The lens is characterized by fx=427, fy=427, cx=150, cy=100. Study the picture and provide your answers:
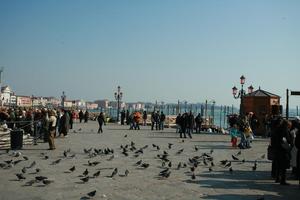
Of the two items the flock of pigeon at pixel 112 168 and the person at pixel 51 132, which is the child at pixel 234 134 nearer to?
the flock of pigeon at pixel 112 168

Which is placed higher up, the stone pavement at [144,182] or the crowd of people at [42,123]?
the crowd of people at [42,123]

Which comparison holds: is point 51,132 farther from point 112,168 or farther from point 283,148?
point 283,148

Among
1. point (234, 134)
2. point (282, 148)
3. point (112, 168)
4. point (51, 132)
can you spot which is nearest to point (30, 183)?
point (112, 168)

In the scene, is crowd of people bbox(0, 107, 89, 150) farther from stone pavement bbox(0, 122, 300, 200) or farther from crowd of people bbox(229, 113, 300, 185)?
crowd of people bbox(229, 113, 300, 185)

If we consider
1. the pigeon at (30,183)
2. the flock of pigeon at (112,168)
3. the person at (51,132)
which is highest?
the person at (51,132)

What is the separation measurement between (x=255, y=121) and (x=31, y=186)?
718 inches

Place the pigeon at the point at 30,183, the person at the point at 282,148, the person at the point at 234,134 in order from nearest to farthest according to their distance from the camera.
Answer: the pigeon at the point at 30,183, the person at the point at 282,148, the person at the point at 234,134

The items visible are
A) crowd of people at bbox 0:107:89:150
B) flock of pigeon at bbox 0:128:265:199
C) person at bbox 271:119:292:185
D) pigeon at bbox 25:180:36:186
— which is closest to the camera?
pigeon at bbox 25:180:36:186

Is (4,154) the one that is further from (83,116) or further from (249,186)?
(83,116)

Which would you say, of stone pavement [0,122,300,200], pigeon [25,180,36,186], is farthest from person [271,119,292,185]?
pigeon [25,180,36,186]

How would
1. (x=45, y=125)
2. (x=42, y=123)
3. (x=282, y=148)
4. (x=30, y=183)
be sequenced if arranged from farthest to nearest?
(x=42, y=123) → (x=45, y=125) → (x=282, y=148) → (x=30, y=183)

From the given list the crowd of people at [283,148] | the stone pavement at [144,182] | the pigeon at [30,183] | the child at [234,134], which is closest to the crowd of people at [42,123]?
the stone pavement at [144,182]

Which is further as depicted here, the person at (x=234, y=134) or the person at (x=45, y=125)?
the person at (x=234, y=134)

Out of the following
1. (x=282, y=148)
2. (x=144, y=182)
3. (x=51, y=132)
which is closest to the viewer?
(x=282, y=148)
